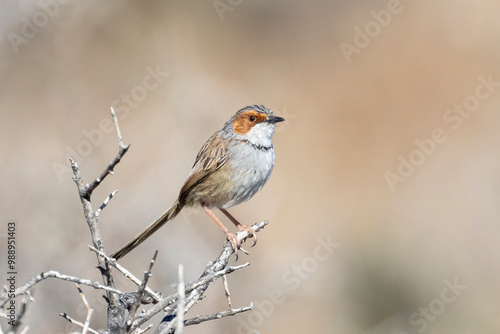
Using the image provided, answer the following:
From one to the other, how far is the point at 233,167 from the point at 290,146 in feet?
25.1

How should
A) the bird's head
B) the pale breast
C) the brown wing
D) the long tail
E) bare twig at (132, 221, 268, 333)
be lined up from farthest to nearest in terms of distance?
the bird's head → the brown wing → the pale breast → the long tail → bare twig at (132, 221, 268, 333)

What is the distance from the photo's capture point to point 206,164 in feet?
19.3

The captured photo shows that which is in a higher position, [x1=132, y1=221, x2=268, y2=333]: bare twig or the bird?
the bird

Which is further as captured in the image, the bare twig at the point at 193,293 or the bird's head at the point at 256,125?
the bird's head at the point at 256,125

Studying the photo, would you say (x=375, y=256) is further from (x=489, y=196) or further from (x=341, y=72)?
(x=341, y=72)

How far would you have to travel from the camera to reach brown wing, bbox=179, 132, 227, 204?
5.84 meters

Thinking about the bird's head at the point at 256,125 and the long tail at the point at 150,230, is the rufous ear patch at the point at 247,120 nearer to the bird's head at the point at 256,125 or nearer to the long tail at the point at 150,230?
the bird's head at the point at 256,125

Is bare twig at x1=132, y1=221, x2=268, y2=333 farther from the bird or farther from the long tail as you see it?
the bird

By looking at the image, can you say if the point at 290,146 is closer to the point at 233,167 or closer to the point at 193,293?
the point at 233,167

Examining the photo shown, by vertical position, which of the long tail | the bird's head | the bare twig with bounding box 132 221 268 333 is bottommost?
the bare twig with bounding box 132 221 268 333

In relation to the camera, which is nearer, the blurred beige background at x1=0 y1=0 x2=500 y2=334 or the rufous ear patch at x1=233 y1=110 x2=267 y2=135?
the rufous ear patch at x1=233 y1=110 x2=267 y2=135

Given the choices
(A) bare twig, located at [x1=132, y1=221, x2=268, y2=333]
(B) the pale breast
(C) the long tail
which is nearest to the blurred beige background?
(C) the long tail

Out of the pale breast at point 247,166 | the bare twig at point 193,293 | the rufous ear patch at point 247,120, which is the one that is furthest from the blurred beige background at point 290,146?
the bare twig at point 193,293

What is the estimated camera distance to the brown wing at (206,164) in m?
5.84
